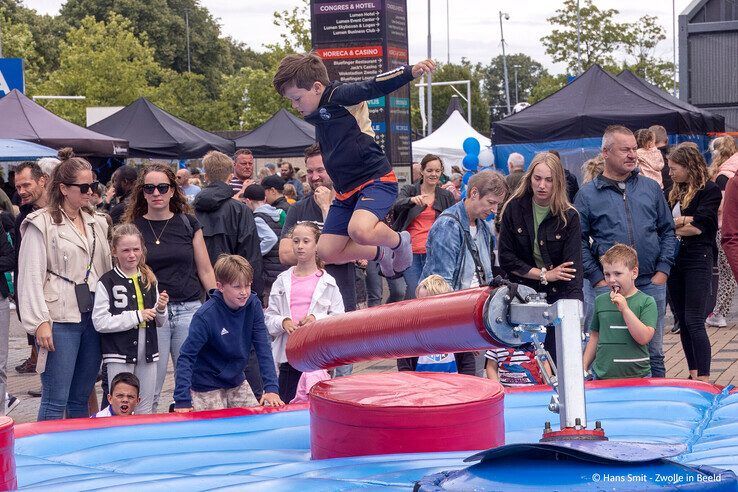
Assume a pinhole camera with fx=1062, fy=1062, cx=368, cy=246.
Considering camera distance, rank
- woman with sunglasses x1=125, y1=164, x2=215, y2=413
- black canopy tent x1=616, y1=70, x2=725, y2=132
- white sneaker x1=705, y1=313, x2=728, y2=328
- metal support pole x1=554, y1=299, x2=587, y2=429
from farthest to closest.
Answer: black canopy tent x1=616, y1=70, x2=725, y2=132 → white sneaker x1=705, y1=313, x2=728, y2=328 → woman with sunglasses x1=125, y1=164, x2=215, y2=413 → metal support pole x1=554, y1=299, x2=587, y2=429

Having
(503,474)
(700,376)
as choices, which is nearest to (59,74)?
(700,376)

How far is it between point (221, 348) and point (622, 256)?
265 cm

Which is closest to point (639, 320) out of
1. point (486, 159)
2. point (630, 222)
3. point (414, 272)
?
point (630, 222)

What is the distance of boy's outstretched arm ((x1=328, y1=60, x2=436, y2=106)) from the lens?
530 cm

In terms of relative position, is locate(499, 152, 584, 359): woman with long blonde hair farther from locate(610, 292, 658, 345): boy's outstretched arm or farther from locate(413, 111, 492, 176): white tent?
locate(413, 111, 492, 176): white tent

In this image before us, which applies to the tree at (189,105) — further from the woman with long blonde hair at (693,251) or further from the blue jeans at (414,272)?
the woman with long blonde hair at (693,251)

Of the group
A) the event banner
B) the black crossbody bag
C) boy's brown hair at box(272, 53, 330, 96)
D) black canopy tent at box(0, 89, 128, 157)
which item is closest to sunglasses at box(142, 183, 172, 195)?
the black crossbody bag

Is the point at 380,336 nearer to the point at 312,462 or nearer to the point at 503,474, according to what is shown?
the point at 312,462

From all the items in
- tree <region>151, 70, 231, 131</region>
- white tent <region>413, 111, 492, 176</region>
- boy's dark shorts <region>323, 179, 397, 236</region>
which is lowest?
boy's dark shorts <region>323, 179, 397, 236</region>

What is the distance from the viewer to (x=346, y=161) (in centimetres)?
614

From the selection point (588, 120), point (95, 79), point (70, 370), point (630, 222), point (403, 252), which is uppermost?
point (95, 79)

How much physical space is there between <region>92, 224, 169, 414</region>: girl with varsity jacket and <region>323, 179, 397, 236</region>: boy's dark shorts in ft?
4.21

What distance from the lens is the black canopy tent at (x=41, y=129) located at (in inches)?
612

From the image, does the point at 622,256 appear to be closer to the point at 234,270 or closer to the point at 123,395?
the point at 234,270
